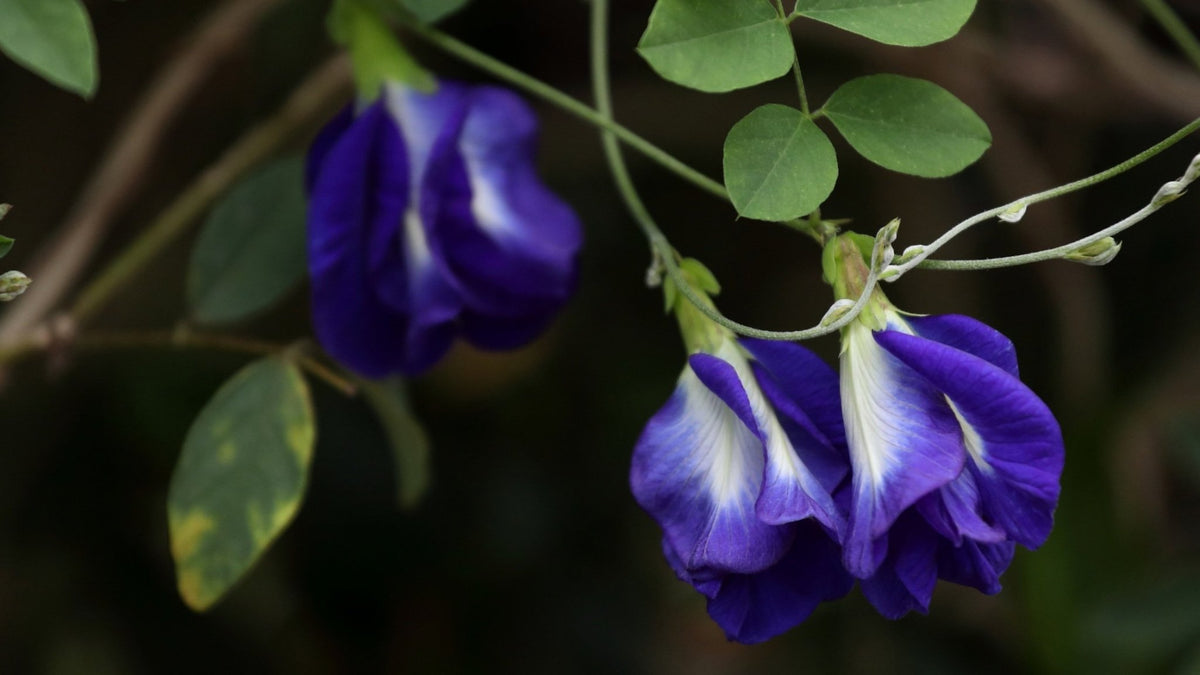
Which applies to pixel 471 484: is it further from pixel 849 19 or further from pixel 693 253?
pixel 849 19

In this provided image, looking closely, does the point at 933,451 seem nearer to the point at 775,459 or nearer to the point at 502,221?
the point at 775,459

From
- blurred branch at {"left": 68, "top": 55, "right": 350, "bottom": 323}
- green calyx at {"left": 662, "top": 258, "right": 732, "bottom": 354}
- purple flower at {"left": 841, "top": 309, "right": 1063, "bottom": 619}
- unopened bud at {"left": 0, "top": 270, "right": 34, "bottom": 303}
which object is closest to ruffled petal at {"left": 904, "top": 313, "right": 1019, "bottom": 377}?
purple flower at {"left": 841, "top": 309, "right": 1063, "bottom": 619}

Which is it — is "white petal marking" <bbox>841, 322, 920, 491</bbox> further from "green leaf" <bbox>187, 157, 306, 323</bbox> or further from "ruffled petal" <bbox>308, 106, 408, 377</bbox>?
"green leaf" <bbox>187, 157, 306, 323</bbox>

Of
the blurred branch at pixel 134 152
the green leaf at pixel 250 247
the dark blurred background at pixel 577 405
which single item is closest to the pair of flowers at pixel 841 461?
the green leaf at pixel 250 247

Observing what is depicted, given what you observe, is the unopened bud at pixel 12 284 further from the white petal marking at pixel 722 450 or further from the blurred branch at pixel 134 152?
the blurred branch at pixel 134 152

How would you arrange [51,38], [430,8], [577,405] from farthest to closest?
[577,405]
[430,8]
[51,38]

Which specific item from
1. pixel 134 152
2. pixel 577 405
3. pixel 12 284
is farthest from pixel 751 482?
pixel 577 405
